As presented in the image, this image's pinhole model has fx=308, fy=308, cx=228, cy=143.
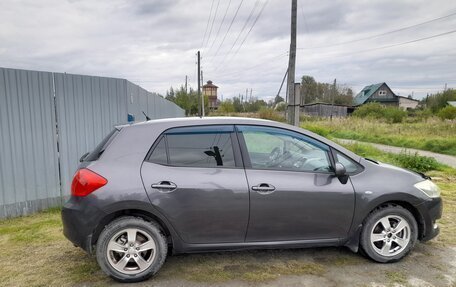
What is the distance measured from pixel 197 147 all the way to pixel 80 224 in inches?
53.0

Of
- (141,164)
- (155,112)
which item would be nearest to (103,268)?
(141,164)

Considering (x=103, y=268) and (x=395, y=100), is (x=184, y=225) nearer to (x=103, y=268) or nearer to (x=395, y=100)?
(x=103, y=268)

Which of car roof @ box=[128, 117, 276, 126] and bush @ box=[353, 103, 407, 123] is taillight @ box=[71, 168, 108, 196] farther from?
bush @ box=[353, 103, 407, 123]

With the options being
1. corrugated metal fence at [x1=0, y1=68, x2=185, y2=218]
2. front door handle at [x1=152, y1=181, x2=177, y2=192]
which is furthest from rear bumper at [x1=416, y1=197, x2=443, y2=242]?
corrugated metal fence at [x1=0, y1=68, x2=185, y2=218]

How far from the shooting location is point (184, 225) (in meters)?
3.06

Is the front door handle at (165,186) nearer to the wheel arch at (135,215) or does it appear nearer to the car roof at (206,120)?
the wheel arch at (135,215)

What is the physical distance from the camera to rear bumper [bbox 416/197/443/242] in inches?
135

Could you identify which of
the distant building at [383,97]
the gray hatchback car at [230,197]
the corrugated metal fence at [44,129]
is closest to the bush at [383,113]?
the distant building at [383,97]

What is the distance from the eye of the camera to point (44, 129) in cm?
516

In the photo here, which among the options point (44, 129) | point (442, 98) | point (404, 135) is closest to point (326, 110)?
point (442, 98)

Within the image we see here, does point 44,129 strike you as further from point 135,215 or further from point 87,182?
point 135,215

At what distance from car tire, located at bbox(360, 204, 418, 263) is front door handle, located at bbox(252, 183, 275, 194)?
1.16 m

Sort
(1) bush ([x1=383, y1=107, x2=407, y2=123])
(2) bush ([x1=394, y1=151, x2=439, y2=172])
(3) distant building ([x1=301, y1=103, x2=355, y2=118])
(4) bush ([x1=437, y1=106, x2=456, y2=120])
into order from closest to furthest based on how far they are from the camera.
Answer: (2) bush ([x1=394, y1=151, x2=439, y2=172]) < (4) bush ([x1=437, y1=106, x2=456, y2=120]) < (1) bush ([x1=383, y1=107, x2=407, y2=123]) < (3) distant building ([x1=301, y1=103, x2=355, y2=118])

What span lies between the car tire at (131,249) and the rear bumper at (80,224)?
11cm
